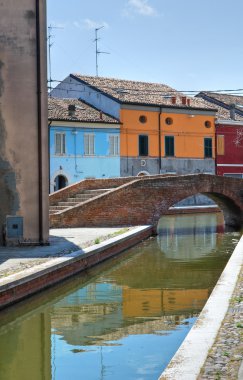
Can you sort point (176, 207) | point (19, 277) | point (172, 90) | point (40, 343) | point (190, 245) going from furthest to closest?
point (172, 90) < point (176, 207) < point (190, 245) < point (19, 277) < point (40, 343)

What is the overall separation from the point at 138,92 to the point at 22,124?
23.2 m

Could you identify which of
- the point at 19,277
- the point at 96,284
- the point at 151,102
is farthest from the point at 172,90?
the point at 19,277

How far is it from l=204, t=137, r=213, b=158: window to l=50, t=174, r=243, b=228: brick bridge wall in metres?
13.8

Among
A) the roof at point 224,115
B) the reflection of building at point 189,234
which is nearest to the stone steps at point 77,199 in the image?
the reflection of building at point 189,234

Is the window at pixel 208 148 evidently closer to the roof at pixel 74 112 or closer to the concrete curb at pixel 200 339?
the roof at pixel 74 112

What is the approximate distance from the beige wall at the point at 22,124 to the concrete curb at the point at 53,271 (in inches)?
60.8

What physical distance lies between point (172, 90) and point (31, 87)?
2608 cm

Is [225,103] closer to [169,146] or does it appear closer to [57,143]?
[169,146]

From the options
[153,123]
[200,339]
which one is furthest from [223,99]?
[200,339]

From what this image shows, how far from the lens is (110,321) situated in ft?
29.5

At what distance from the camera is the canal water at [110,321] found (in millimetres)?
6795

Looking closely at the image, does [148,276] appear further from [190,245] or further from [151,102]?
[151,102]

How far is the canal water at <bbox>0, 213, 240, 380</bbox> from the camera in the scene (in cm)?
679

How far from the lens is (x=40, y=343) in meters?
7.87
